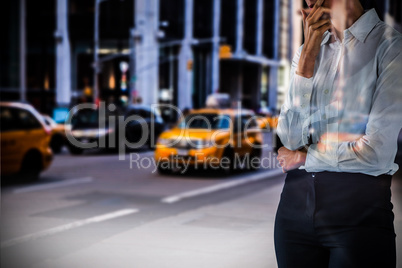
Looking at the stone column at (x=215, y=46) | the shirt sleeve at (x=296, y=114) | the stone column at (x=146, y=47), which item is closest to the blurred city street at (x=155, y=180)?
the shirt sleeve at (x=296, y=114)

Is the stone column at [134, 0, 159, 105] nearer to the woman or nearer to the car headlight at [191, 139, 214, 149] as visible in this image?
the car headlight at [191, 139, 214, 149]

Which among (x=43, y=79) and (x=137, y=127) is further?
(x=43, y=79)

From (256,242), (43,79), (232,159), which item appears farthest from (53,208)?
(43,79)

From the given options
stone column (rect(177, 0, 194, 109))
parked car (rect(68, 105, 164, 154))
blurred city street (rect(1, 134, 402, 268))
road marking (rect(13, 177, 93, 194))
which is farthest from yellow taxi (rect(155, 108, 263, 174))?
stone column (rect(177, 0, 194, 109))

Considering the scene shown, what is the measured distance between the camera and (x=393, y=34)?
2.05 m

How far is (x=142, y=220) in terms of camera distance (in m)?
8.45

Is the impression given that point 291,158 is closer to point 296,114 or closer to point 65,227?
point 296,114

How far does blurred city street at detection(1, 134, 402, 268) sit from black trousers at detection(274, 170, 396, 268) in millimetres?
3621

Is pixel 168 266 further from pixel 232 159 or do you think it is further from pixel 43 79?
pixel 43 79

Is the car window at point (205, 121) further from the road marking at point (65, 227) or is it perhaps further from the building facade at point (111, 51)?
the building facade at point (111, 51)

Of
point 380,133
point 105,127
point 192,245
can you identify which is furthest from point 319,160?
point 105,127

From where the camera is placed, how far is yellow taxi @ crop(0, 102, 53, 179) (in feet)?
39.2

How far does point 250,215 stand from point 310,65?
6.68 meters

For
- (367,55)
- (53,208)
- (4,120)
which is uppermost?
(367,55)
